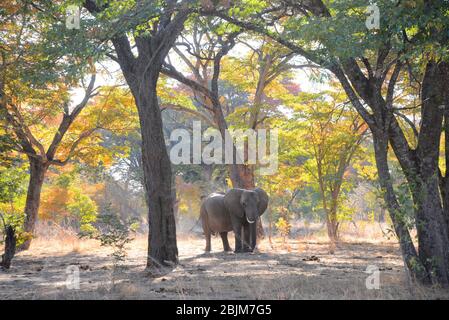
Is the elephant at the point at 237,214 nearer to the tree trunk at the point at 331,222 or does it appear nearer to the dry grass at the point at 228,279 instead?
the dry grass at the point at 228,279

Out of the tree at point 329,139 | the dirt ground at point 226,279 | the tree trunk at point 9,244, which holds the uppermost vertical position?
the tree at point 329,139

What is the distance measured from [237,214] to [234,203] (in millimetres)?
349

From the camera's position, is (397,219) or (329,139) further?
(329,139)

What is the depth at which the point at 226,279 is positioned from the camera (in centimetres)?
1088

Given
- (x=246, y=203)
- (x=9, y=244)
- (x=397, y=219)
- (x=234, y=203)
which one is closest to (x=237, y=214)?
(x=234, y=203)

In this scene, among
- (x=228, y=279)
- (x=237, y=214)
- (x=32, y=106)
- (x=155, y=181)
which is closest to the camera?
(x=228, y=279)

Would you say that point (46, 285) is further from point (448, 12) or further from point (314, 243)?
point (314, 243)

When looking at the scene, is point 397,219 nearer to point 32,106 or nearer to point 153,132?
point 153,132

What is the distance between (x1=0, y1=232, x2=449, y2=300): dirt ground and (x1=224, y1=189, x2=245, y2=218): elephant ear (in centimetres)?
152

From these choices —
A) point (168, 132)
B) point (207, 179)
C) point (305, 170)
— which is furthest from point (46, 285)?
point (168, 132)

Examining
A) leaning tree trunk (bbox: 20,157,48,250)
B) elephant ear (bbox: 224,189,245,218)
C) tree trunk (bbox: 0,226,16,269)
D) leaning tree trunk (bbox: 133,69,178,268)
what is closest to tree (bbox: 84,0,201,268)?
leaning tree trunk (bbox: 133,69,178,268)

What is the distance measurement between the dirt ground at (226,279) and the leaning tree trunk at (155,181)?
1.80ft

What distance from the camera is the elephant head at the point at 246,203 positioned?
17.0m

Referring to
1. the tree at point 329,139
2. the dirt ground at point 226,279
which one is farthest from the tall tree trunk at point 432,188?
the tree at point 329,139
